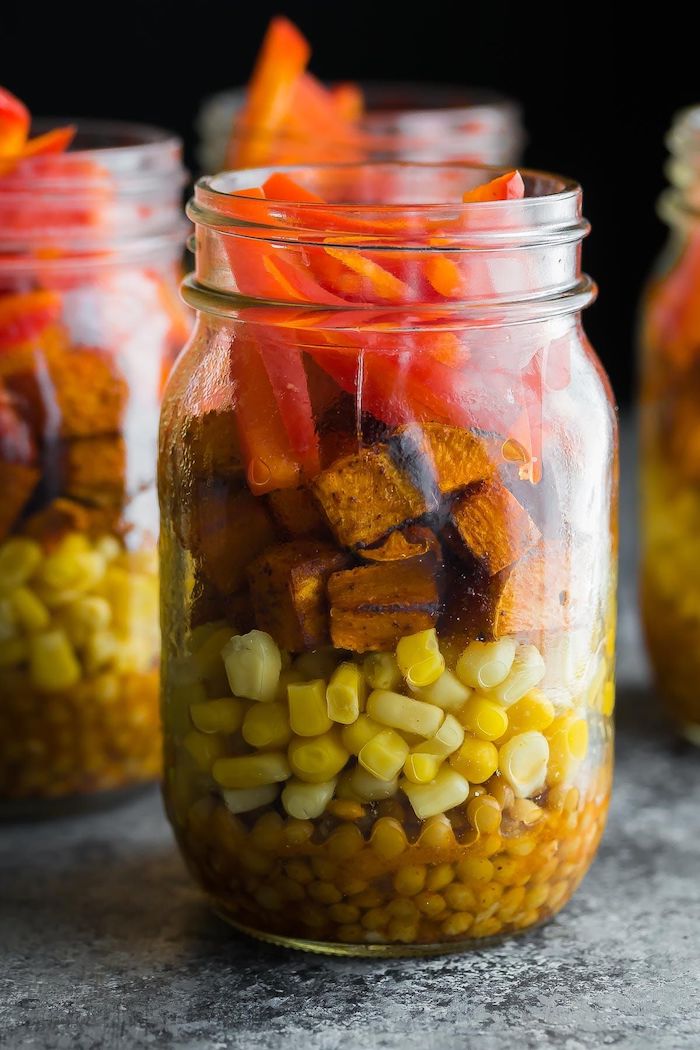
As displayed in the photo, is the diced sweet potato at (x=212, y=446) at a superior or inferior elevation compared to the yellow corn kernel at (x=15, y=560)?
superior

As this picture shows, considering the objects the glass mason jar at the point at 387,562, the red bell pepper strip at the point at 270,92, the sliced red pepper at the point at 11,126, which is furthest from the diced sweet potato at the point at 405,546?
the red bell pepper strip at the point at 270,92

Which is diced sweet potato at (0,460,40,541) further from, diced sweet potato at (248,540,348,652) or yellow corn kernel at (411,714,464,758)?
yellow corn kernel at (411,714,464,758)

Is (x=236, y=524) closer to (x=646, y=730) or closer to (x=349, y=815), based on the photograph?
(x=349, y=815)

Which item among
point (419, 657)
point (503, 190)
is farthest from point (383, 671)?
point (503, 190)

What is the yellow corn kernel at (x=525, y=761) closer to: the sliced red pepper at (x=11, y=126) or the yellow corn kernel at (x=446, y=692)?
the yellow corn kernel at (x=446, y=692)

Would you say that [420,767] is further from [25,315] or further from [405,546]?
[25,315]

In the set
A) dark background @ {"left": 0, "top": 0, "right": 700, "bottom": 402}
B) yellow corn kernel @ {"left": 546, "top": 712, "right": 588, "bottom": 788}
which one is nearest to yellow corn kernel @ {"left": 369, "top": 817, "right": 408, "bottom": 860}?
yellow corn kernel @ {"left": 546, "top": 712, "right": 588, "bottom": 788}
